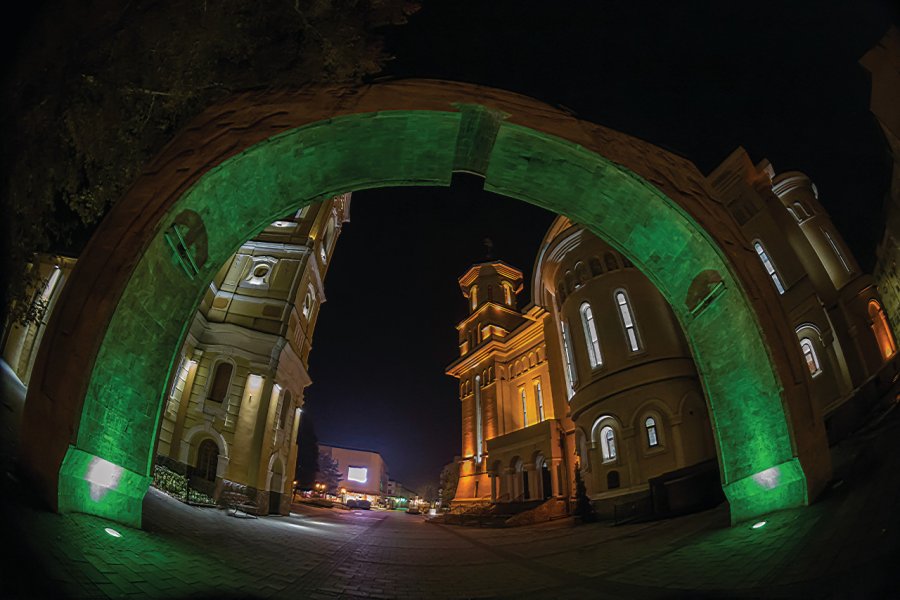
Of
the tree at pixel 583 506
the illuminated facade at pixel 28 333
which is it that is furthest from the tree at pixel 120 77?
the tree at pixel 583 506

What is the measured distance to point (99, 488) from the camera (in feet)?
15.9

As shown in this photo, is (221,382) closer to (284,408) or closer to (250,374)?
(250,374)

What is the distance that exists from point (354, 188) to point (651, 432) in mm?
17988

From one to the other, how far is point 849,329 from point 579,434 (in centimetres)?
1328

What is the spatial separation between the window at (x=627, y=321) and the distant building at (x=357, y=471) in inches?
3123

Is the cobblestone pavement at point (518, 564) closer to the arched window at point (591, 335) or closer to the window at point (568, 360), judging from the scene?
the arched window at point (591, 335)

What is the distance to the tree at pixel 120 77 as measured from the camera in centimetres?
457

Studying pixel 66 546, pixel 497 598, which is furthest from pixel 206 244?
pixel 497 598

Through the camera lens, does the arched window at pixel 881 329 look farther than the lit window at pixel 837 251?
No

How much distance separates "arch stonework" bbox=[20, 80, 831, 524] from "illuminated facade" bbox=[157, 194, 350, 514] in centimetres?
1421

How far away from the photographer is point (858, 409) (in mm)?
11195

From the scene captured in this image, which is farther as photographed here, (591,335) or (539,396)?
(539,396)

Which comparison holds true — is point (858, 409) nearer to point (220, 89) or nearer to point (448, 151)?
point (448, 151)

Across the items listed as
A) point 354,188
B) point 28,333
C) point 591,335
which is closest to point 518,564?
point 354,188
